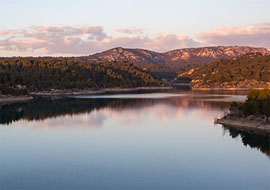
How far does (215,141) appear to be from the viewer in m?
48.2

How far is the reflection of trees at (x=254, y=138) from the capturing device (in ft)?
144

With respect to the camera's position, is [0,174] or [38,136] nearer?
[0,174]

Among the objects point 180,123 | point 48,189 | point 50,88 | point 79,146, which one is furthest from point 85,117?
point 50,88

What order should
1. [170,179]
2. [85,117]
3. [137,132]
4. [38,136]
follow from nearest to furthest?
[170,179]
[38,136]
[137,132]
[85,117]

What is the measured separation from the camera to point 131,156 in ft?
127

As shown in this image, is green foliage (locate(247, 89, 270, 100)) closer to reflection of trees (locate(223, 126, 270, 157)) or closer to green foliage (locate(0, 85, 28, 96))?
reflection of trees (locate(223, 126, 270, 157))

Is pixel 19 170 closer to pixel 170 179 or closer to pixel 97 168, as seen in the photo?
pixel 97 168

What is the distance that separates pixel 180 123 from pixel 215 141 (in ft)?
65.2

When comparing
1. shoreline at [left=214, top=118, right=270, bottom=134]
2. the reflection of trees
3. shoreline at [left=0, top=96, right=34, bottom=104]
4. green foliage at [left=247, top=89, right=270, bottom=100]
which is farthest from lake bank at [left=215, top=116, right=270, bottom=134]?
shoreline at [left=0, top=96, right=34, bottom=104]

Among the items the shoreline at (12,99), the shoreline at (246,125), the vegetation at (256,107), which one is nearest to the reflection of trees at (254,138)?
the shoreline at (246,125)

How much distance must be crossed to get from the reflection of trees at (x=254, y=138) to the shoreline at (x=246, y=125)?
1207mm

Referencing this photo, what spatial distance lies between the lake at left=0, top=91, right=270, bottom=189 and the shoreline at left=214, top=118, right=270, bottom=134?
2030 mm

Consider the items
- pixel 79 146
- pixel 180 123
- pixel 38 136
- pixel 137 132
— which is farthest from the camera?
pixel 180 123

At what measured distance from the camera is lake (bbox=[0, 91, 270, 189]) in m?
29.5
